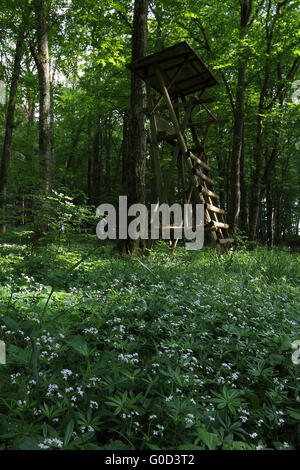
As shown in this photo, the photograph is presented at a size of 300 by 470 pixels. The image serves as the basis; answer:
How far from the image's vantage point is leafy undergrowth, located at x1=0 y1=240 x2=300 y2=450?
1.84m

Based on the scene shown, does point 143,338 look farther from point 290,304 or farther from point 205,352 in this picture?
point 290,304

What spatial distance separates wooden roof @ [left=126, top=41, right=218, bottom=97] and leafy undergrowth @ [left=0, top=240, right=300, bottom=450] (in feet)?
17.6

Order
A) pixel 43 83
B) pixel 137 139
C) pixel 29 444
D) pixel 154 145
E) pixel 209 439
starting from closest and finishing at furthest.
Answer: pixel 29 444 → pixel 209 439 → pixel 137 139 → pixel 154 145 → pixel 43 83

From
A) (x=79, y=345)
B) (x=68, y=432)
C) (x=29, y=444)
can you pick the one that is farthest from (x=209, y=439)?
(x=79, y=345)

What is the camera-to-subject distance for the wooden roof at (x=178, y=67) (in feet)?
23.0

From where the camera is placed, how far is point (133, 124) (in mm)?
7680

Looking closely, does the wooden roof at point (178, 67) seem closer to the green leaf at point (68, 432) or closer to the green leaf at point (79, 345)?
the green leaf at point (79, 345)

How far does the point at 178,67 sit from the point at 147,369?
747cm

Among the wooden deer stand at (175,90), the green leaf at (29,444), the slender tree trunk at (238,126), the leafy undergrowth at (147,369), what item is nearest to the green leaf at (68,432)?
the leafy undergrowth at (147,369)

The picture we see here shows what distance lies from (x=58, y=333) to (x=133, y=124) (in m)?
6.13

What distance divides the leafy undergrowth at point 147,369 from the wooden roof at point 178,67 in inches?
212

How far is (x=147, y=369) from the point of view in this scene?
2.46 meters

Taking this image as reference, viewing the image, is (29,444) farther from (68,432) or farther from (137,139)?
(137,139)
